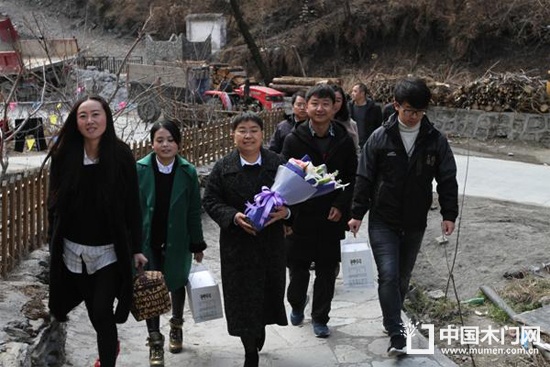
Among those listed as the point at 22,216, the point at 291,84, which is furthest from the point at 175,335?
the point at 291,84

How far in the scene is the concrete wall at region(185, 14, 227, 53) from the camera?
32.8m

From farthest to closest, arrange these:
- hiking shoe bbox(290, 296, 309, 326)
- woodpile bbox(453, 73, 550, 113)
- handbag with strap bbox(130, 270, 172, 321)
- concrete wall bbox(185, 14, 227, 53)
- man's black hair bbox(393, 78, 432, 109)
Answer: concrete wall bbox(185, 14, 227, 53)
woodpile bbox(453, 73, 550, 113)
hiking shoe bbox(290, 296, 309, 326)
man's black hair bbox(393, 78, 432, 109)
handbag with strap bbox(130, 270, 172, 321)

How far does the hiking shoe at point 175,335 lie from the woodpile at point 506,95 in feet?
42.6

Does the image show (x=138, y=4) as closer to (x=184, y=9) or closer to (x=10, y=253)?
(x=184, y=9)

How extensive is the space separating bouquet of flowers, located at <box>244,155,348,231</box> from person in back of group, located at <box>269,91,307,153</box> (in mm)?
1764

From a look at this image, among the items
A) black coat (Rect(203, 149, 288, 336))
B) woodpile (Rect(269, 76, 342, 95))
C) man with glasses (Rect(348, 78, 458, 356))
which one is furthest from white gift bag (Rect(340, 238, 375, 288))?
woodpile (Rect(269, 76, 342, 95))

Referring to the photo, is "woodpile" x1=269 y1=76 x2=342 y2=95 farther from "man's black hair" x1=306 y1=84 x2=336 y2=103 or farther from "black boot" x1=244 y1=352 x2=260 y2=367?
"black boot" x1=244 y1=352 x2=260 y2=367

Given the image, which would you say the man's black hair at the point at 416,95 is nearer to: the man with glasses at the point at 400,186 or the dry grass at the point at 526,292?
the man with glasses at the point at 400,186

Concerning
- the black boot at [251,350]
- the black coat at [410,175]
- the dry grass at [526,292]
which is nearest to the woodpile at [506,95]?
the dry grass at [526,292]

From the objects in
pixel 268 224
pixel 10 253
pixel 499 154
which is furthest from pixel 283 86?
pixel 268 224

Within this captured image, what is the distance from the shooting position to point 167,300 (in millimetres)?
4055

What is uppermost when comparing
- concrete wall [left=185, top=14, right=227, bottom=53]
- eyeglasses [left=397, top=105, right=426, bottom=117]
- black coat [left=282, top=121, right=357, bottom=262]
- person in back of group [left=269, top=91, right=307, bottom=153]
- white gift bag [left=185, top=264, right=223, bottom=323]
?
concrete wall [left=185, top=14, right=227, bottom=53]

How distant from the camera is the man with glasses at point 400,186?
14.1 feet

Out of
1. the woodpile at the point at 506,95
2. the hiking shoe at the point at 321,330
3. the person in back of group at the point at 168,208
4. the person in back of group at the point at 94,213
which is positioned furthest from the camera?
the woodpile at the point at 506,95
